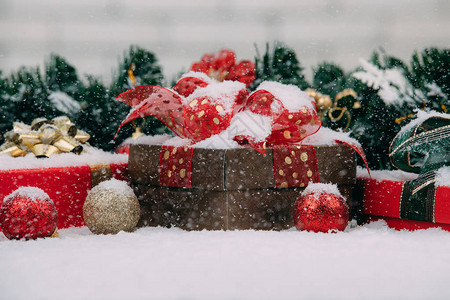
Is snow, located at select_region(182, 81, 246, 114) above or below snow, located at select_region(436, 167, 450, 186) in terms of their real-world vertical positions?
above

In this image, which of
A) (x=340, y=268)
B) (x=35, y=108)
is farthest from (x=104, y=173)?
(x=340, y=268)

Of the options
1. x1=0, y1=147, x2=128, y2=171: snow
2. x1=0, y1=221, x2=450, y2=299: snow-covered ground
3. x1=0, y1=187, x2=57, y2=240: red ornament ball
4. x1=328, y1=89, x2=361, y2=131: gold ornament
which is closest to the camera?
x1=0, y1=221, x2=450, y2=299: snow-covered ground

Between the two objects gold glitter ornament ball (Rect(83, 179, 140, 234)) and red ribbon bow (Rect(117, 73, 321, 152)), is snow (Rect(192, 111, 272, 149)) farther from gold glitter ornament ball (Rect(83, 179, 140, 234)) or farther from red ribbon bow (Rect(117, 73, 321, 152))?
gold glitter ornament ball (Rect(83, 179, 140, 234))

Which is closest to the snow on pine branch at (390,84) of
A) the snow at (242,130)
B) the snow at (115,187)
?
the snow at (242,130)

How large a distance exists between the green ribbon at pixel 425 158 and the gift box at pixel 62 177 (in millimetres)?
489

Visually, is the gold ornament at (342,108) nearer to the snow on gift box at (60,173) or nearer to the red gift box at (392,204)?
the red gift box at (392,204)

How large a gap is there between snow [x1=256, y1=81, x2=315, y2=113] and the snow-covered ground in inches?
7.6

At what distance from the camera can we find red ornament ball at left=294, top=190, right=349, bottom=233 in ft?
2.29

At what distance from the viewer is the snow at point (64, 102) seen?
0.95 meters

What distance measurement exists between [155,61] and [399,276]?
67 cm

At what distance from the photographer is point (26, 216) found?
2.19 ft

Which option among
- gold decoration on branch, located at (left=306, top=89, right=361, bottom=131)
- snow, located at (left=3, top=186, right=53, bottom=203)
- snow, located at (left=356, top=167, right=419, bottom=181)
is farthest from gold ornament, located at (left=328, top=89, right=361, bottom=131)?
snow, located at (left=3, top=186, right=53, bottom=203)

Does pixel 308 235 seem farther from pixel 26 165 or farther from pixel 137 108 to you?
pixel 26 165

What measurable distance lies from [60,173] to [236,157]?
289 millimetres
